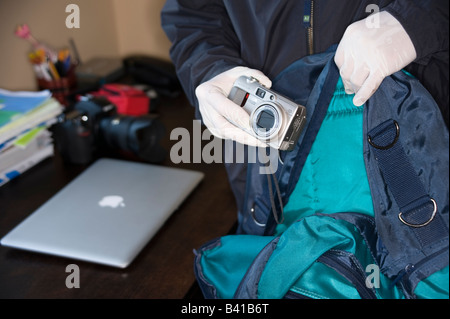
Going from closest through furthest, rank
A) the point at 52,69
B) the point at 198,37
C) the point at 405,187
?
1. the point at 405,187
2. the point at 198,37
3. the point at 52,69

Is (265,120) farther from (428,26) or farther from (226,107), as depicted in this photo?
(428,26)

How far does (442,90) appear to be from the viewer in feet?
1.99

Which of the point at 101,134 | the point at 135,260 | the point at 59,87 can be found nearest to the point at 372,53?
the point at 135,260

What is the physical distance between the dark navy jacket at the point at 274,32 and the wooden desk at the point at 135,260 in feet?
0.72

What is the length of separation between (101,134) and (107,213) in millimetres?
265

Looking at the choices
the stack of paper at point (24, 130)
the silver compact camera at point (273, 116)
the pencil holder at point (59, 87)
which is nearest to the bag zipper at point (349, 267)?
the silver compact camera at point (273, 116)

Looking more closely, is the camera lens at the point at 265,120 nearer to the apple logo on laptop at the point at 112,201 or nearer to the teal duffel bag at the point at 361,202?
the teal duffel bag at the point at 361,202

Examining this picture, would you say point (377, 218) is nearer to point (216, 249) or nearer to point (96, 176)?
point (216, 249)

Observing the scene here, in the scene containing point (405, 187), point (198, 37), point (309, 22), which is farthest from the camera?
point (198, 37)

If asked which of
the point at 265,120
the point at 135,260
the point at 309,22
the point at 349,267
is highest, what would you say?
the point at 309,22

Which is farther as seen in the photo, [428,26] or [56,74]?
[56,74]

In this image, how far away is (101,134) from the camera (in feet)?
3.56

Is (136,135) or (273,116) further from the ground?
(273,116)
